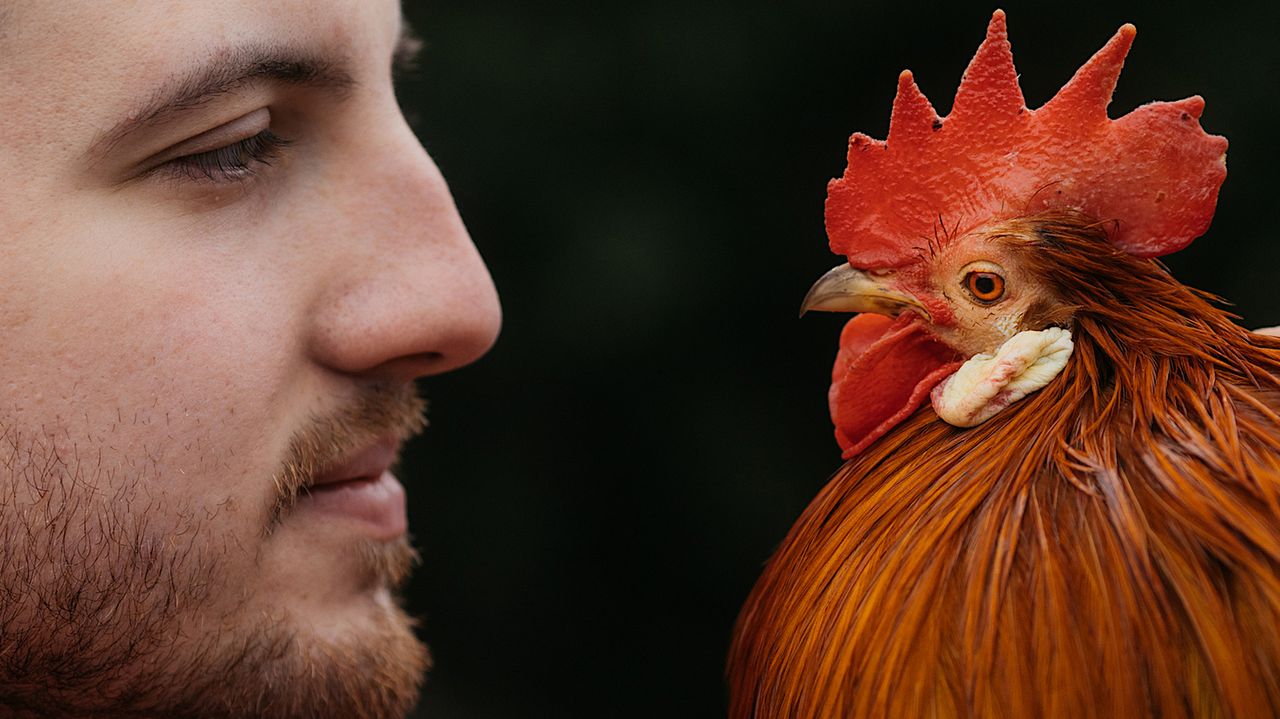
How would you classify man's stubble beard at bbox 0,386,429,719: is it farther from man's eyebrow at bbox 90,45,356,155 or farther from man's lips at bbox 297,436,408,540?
man's eyebrow at bbox 90,45,356,155

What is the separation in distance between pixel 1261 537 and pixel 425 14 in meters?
2.36

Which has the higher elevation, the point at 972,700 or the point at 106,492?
the point at 106,492

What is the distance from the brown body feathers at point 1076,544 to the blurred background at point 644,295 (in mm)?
1413

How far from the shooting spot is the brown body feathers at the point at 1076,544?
3.27ft

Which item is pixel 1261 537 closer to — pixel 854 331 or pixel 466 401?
pixel 854 331

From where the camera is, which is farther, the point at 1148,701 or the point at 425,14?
the point at 425,14

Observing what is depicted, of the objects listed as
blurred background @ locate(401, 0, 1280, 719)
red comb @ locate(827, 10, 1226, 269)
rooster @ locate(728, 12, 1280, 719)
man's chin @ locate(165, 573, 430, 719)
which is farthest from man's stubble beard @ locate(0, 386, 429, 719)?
blurred background @ locate(401, 0, 1280, 719)

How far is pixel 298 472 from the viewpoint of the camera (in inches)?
57.2

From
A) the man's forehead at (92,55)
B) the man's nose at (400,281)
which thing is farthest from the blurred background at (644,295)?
the man's forehead at (92,55)

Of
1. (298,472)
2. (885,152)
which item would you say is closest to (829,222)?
(885,152)

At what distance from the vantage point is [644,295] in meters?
2.73

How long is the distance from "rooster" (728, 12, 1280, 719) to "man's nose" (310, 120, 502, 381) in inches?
20.0

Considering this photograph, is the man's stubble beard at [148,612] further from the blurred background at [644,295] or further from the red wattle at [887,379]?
the blurred background at [644,295]

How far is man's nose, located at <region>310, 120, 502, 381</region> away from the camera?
146cm
